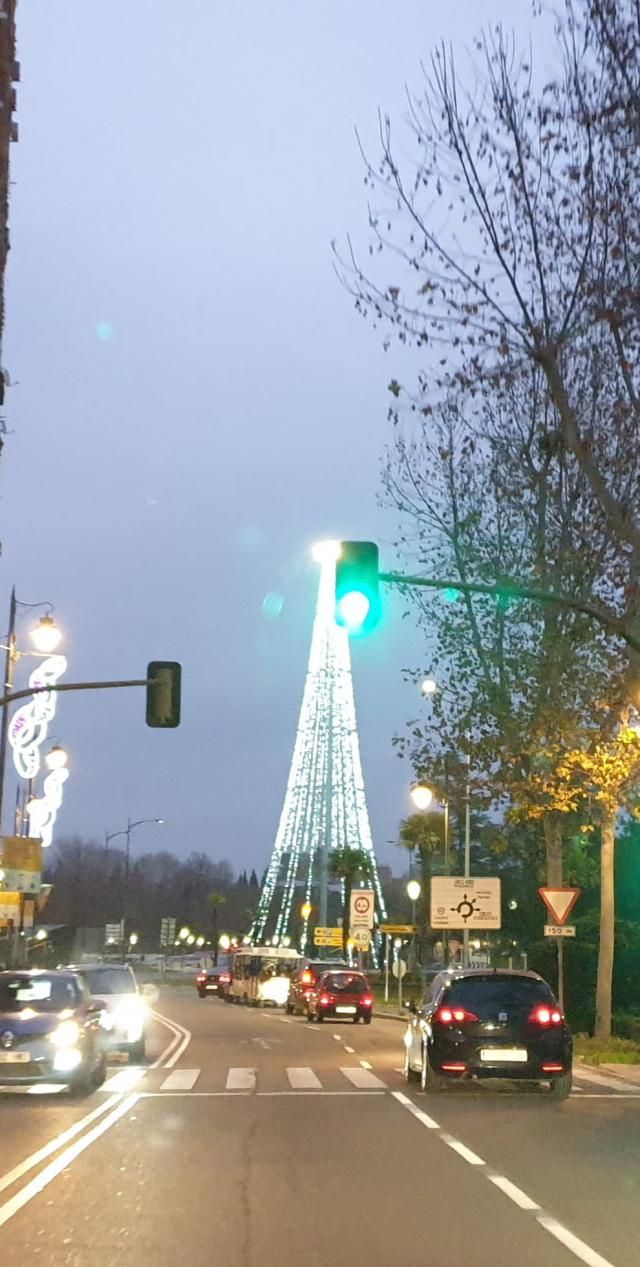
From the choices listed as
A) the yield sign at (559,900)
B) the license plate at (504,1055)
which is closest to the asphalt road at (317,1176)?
the license plate at (504,1055)

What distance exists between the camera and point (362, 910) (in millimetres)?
61188

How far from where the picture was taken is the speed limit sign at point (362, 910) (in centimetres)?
6053

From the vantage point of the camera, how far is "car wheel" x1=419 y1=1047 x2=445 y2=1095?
1973 centimetres

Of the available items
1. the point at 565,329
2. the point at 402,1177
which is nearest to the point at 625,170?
the point at 565,329

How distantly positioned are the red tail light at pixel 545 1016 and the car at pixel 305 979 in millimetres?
29673

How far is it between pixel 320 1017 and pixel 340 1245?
127ft

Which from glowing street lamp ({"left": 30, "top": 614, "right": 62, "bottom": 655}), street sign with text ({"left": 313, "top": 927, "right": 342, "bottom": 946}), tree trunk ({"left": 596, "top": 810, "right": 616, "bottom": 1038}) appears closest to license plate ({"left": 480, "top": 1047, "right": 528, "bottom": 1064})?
tree trunk ({"left": 596, "top": 810, "right": 616, "bottom": 1038})

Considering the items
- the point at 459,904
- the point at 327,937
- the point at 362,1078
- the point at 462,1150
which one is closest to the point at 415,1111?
the point at 462,1150

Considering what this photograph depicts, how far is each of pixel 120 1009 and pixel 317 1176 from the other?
1441cm

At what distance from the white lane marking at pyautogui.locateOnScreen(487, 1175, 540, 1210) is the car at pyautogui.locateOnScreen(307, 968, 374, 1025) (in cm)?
3454

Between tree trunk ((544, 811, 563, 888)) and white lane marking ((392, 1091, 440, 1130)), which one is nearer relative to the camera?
white lane marking ((392, 1091, 440, 1130))

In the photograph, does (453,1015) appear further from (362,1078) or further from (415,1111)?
(362,1078)

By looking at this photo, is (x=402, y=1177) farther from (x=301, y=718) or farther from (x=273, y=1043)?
(x=301, y=718)

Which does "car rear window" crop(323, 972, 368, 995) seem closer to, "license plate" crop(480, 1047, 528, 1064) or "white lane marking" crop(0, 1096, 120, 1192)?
"license plate" crop(480, 1047, 528, 1064)
